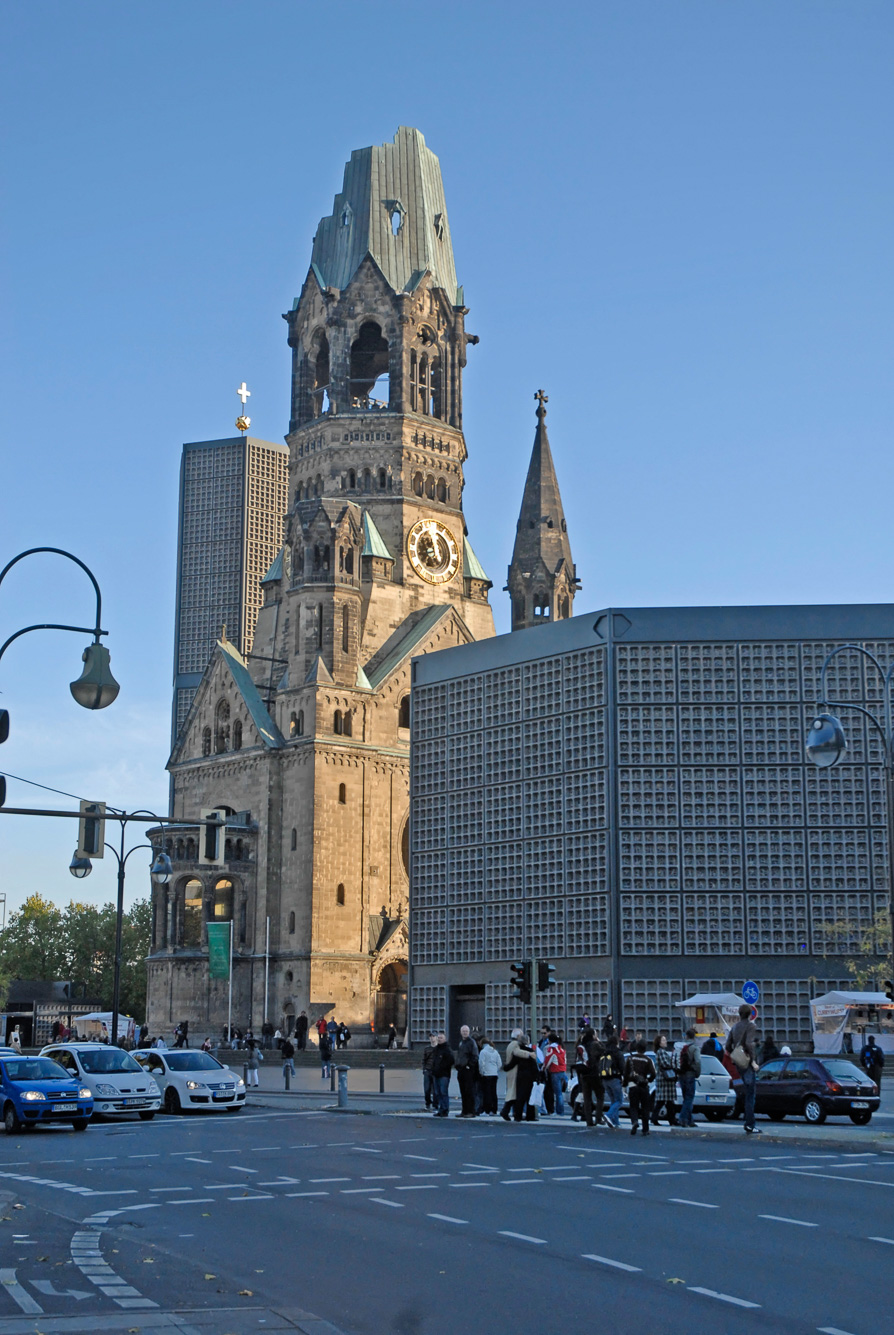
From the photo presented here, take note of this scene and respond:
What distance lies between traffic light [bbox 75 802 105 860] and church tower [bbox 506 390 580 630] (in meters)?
→ 45.9

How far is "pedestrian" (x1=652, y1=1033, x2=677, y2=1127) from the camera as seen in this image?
2525 cm

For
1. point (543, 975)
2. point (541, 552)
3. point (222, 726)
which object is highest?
point (541, 552)

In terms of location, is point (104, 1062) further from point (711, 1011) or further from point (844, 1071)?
point (711, 1011)

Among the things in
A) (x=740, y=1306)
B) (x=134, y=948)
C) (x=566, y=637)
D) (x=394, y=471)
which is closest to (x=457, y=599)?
(x=394, y=471)

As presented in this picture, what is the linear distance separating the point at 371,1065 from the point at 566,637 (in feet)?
55.3

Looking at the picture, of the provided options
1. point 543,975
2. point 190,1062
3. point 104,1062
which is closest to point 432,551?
point 543,975

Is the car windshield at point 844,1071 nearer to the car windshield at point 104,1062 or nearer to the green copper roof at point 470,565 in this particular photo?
the car windshield at point 104,1062

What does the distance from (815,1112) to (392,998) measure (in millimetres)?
43960

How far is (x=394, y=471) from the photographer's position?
7650 centimetres

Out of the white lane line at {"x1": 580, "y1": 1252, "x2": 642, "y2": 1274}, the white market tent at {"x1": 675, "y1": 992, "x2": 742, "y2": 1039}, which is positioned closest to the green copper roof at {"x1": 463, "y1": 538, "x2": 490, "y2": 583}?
the white market tent at {"x1": 675, "y1": 992, "x2": 742, "y2": 1039}

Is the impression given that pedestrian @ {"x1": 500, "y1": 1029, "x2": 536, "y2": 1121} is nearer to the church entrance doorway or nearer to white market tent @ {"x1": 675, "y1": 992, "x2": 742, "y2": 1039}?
white market tent @ {"x1": 675, "y1": 992, "x2": 742, "y2": 1039}

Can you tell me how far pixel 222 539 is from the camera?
367 ft

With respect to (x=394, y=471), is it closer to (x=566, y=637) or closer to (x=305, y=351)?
(x=305, y=351)

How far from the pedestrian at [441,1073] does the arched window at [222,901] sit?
42.6 meters
